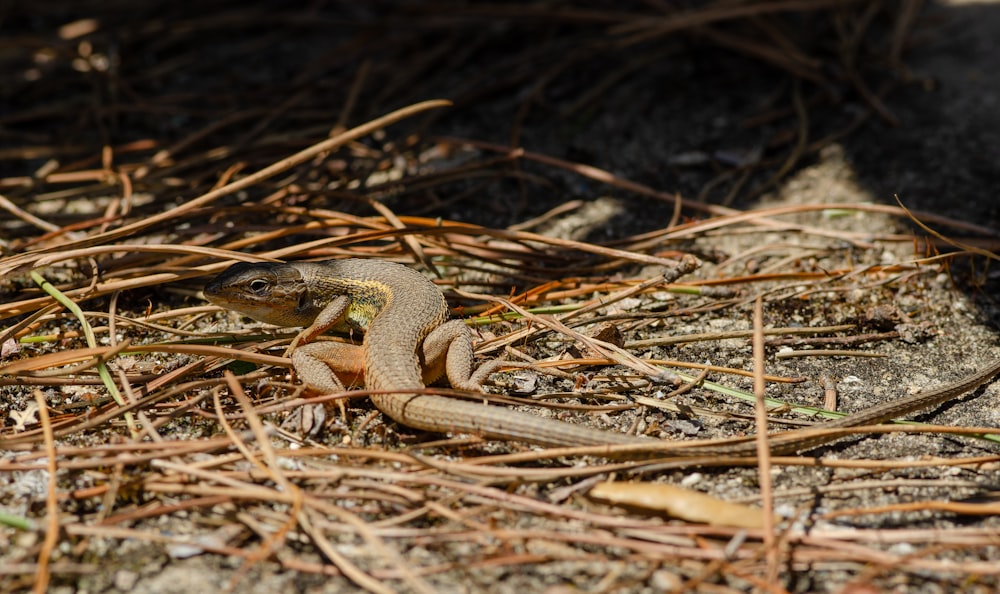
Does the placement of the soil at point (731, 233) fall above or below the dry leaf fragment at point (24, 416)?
above

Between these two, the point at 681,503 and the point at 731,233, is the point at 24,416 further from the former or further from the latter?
the point at 731,233

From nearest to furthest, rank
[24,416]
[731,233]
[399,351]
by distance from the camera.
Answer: [24,416]
[399,351]
[731,233]

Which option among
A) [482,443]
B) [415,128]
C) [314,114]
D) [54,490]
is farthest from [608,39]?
[54,490]

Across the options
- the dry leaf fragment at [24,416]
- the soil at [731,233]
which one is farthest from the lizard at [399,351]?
the dry leaf fragment at [24,416]

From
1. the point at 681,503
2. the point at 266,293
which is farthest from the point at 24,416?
the point at 681,503

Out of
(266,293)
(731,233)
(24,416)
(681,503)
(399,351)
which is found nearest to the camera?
(681,503)

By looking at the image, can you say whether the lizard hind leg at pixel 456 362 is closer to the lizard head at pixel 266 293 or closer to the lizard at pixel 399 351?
the lizard at pixel 399 351
